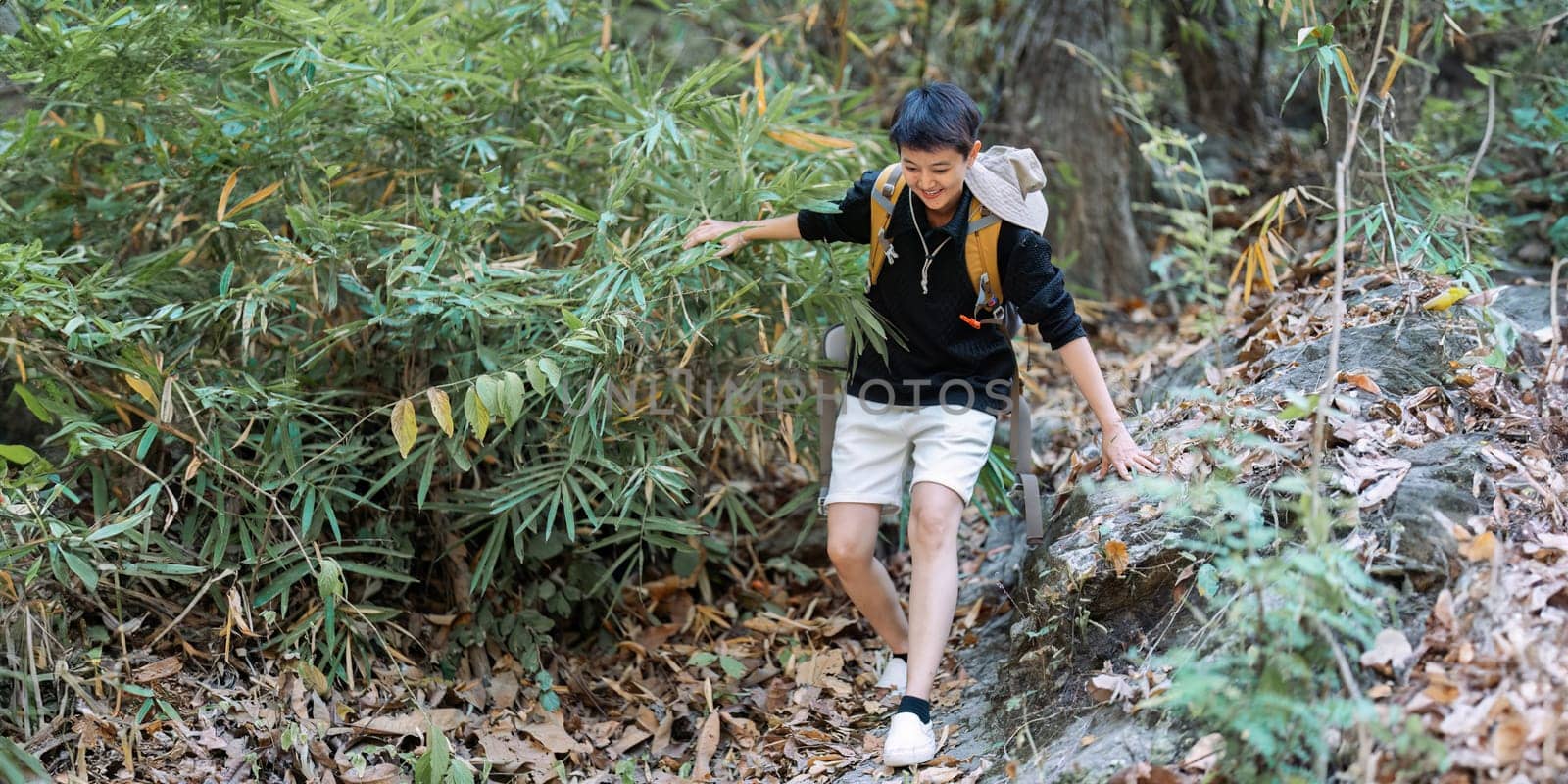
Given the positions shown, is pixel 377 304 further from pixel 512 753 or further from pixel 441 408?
pixel 512 753

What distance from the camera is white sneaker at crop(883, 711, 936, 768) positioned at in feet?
7.49

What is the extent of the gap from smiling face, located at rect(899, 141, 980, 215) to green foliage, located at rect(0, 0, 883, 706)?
0.35 m

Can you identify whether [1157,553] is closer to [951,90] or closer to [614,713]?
[951,90]

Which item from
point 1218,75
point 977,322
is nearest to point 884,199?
point 977,322

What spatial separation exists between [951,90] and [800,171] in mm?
847

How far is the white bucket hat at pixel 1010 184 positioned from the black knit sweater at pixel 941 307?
28 mm

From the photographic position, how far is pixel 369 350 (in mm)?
2822

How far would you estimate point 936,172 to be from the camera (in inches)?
88.0

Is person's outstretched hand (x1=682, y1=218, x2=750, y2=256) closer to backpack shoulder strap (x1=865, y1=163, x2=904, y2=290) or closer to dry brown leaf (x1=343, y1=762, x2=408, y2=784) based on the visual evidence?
backpack shoulder strap (x1=865, y1=163, x2=904, y2=290)

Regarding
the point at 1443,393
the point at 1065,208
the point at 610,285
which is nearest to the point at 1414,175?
the point at 1443,393

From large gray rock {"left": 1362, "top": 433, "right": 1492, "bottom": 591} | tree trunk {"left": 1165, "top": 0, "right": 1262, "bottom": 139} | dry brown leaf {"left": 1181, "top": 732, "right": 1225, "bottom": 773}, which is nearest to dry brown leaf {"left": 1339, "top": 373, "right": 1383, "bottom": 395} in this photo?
large gray rock {"left": 1362, "top": 433, "right": 1492, "bottom": 591}

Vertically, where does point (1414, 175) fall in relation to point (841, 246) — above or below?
above

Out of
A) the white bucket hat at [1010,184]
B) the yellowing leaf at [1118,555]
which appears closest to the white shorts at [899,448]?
the yellowing leaf at [1118,555]

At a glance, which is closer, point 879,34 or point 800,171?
point 800,171
